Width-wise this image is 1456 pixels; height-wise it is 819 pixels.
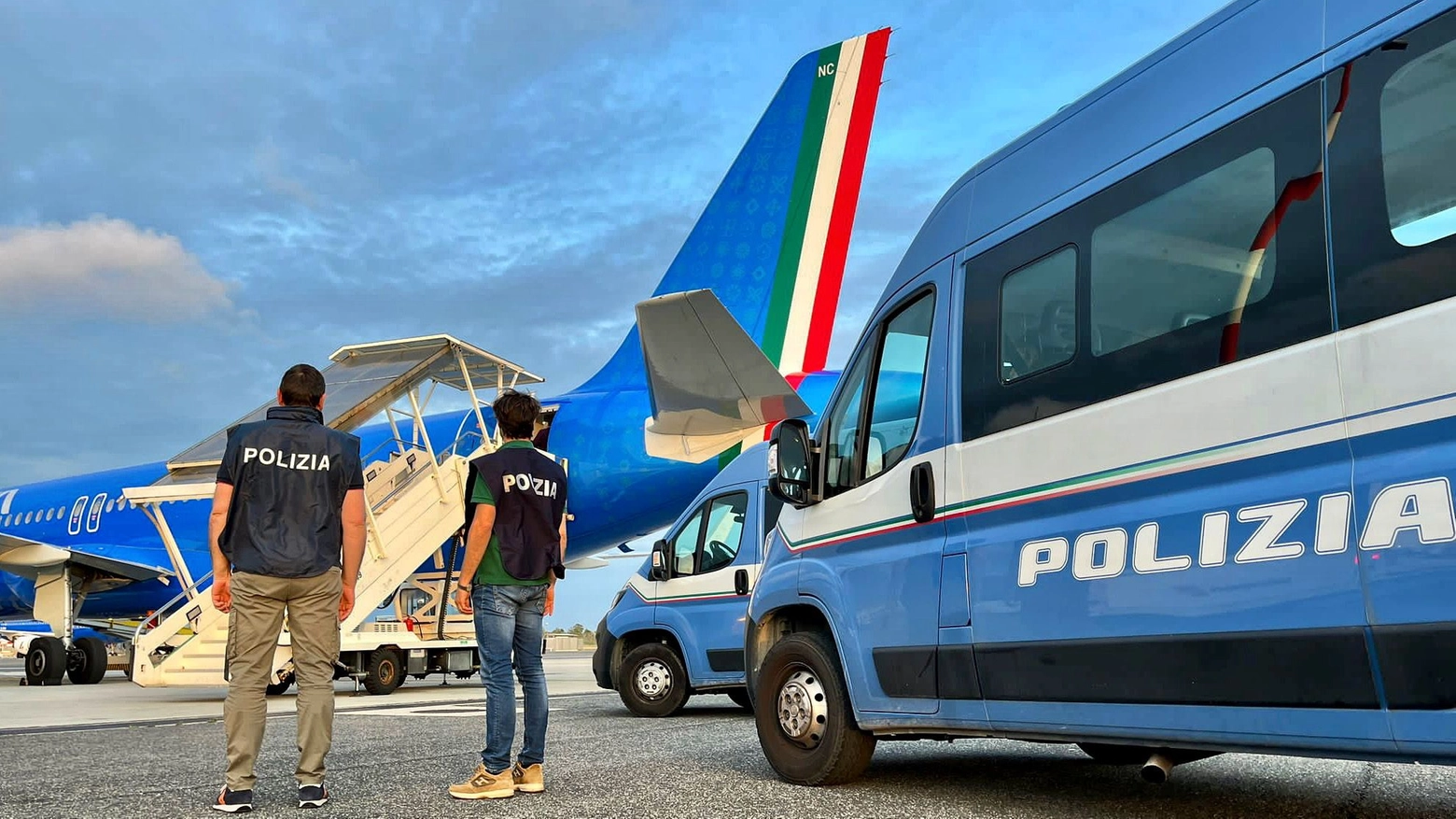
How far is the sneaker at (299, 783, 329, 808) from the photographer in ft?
15.1

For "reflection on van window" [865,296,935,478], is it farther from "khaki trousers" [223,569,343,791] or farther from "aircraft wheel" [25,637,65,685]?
"aircraft wheel" [25,637,65,685]

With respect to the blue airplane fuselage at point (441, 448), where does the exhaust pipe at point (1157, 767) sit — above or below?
below

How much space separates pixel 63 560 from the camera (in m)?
17.6

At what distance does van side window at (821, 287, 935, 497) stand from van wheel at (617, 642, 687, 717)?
505 centimetres

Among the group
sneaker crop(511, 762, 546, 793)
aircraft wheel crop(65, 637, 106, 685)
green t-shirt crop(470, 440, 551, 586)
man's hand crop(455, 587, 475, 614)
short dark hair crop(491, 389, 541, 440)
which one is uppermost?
short dark hair crop(491, 389, 541, 440)

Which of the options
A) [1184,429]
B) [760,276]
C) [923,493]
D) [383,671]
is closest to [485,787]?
[923,493]

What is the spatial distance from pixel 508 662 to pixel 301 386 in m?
1.51

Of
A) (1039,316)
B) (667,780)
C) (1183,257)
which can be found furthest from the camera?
(667,780)

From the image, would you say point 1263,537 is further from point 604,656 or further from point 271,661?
point 604,656

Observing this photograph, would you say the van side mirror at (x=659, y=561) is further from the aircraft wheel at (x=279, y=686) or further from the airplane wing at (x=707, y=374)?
the aircraft wheel at (x=279, y=686)

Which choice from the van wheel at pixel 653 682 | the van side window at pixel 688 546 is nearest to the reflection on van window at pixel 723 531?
the van side window at pixel 688 546

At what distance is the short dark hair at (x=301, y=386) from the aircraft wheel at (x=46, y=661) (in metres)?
15.5

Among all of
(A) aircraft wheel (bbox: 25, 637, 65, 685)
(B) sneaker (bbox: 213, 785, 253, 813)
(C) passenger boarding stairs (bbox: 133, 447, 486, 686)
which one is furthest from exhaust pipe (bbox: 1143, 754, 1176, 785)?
(A) aircraft wheel (bbox: 25, 637, 65, 685)

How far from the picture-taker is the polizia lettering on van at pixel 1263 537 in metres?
2.72
